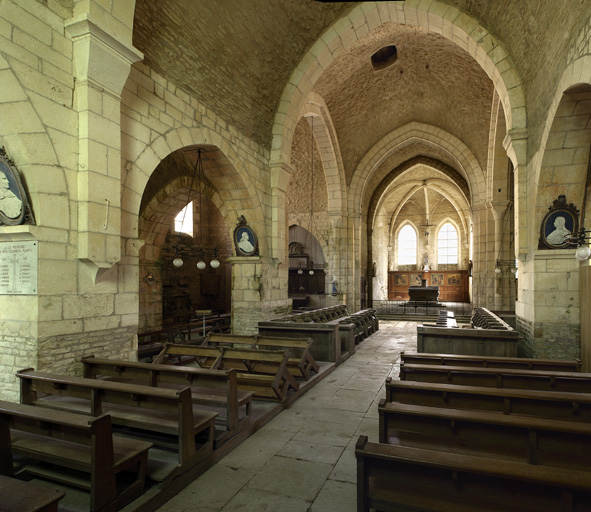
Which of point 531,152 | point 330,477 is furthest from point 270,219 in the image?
point 330,477

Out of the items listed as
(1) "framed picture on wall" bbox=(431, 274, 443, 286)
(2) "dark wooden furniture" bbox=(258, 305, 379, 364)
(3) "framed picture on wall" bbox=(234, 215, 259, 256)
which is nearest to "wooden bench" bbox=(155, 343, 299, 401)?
(2) "dark wooden furniture" bbox=(258, 305, 379, 364)

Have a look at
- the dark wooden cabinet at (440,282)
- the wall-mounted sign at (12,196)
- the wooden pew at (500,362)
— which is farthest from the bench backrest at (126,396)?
the dark wooden cabinet at (440,282)

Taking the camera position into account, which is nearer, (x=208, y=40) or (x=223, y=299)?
(x=208, y=40)

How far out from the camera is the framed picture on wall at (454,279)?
24188 millimetres

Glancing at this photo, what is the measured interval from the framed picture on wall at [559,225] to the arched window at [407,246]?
21.3 meters

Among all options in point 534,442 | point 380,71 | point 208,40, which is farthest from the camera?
point 380,71

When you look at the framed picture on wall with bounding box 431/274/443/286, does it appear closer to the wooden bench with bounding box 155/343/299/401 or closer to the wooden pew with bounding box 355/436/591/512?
the wooden bench with bounding box 155/343/299/401

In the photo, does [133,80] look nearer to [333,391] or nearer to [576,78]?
[333,391]

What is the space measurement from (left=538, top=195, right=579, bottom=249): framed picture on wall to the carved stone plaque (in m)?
7.16

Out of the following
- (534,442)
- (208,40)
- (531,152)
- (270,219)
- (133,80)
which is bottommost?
(534,442)

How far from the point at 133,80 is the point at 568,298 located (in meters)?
7.42

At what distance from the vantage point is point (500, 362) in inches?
175

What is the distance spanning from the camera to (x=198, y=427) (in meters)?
3.05

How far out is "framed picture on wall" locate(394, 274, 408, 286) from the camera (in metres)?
24.7
